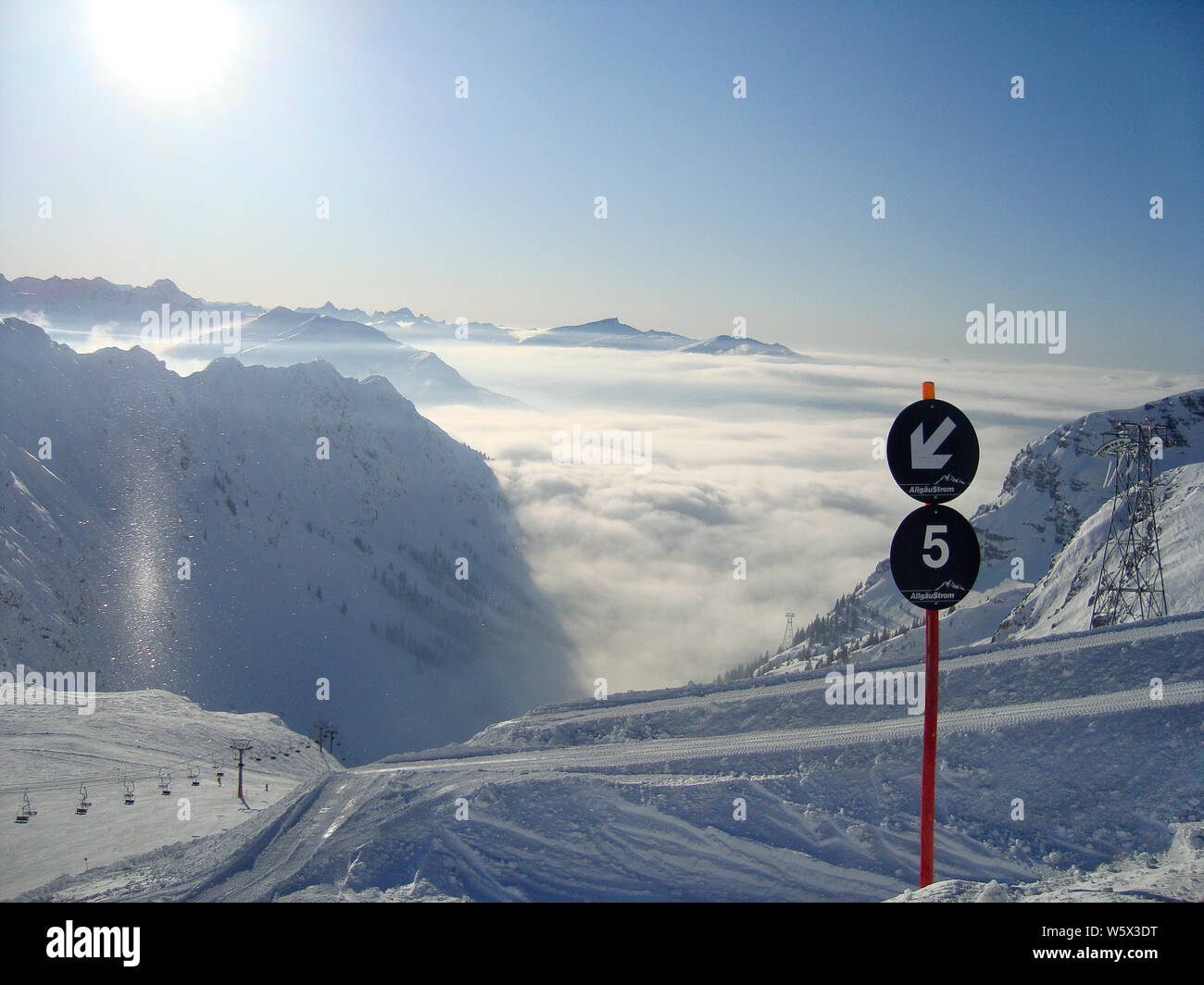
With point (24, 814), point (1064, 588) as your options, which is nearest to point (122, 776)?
point (24, 814)

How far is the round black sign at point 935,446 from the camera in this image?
6906 millimetres

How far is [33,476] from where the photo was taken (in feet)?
531

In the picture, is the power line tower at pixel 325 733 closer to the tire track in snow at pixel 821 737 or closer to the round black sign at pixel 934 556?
the tire track in snow at pixel 821 737

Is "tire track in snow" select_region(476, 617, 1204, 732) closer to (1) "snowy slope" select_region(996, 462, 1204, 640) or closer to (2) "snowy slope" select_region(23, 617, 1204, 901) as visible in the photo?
(2) "snowy slope" select_region(23, 617, 1204, 901)

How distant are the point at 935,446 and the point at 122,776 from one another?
38.4m

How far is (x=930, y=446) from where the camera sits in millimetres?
6938

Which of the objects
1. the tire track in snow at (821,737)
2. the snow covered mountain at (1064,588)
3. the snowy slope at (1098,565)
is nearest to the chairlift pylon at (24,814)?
the tire track in snow at (821,737)

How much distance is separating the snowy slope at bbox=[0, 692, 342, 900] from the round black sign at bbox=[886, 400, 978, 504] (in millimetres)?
11512

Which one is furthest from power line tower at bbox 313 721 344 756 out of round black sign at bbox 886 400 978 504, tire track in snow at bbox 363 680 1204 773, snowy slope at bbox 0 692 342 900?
round black sign at bbox 886 400 978 504

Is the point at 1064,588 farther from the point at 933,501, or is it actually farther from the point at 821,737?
the point at 933,501

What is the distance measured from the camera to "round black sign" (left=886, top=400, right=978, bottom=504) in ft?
22.7
